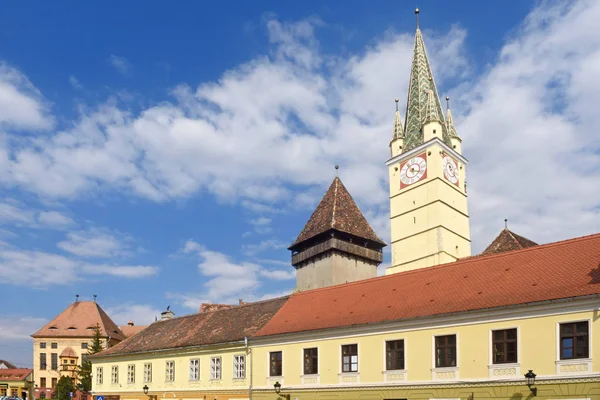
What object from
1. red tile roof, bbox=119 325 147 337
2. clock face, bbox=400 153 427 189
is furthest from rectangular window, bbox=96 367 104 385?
red tile roof, bbox=119 325 147 337

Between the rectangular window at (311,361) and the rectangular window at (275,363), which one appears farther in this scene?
the rectangular window at (275,363)

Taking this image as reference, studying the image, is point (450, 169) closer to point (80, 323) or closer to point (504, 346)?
point (504, 346)

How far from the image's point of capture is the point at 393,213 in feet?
207

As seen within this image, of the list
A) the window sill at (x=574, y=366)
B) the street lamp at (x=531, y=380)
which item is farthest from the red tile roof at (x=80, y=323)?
the window sill at (x=574, y=366)

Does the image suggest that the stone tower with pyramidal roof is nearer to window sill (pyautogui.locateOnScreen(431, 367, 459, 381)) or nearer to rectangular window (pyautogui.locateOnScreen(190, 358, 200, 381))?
rectangular window (pyautogui.locateOnScreen(190, 358, 200, 381))

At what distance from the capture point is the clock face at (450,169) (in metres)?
60.3

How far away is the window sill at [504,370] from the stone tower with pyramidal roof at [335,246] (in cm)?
2687

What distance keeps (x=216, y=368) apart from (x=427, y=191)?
32155mm

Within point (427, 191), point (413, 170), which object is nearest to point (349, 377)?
point (427, 191)

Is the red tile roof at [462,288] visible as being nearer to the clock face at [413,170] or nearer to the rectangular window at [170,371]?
the rectangular window at [170,371]

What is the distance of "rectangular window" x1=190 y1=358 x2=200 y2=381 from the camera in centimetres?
3603

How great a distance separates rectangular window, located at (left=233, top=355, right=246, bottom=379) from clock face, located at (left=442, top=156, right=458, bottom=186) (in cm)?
3401

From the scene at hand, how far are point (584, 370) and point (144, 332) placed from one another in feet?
108

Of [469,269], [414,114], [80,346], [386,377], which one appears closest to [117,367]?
[386,377]
